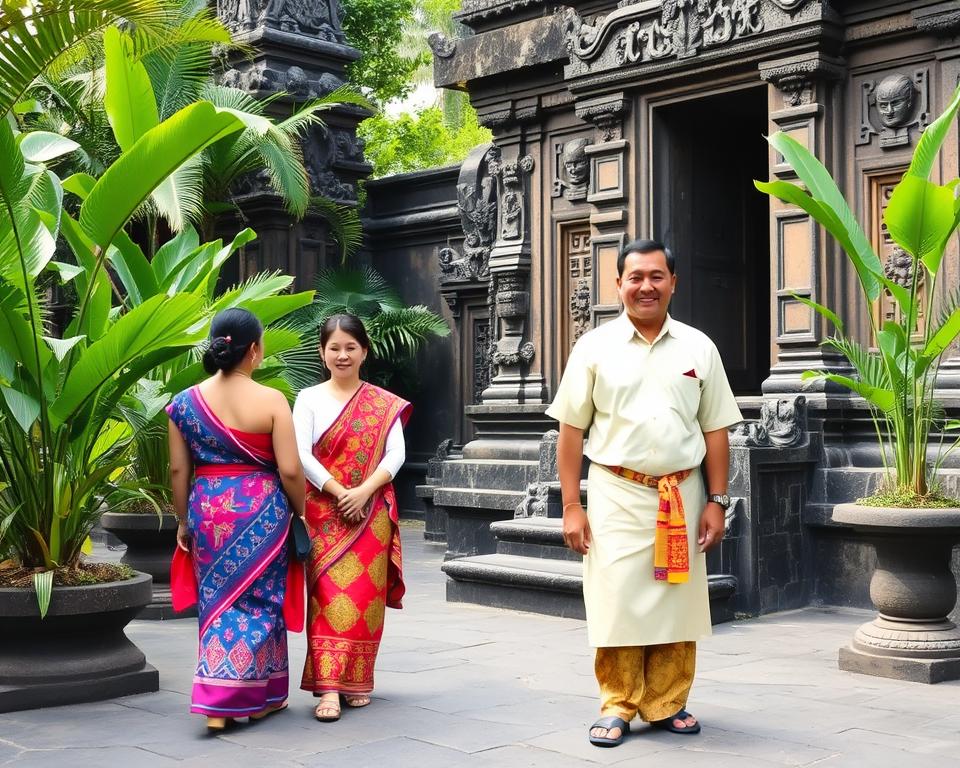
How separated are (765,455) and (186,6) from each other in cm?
978

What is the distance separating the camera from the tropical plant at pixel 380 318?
48.4ft

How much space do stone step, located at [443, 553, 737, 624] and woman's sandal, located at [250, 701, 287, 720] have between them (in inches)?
111

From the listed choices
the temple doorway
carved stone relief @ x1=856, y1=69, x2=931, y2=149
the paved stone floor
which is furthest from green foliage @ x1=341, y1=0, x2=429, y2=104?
the paved stone floor

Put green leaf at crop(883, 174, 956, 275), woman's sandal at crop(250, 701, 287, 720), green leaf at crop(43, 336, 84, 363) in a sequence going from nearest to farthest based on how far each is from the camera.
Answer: woman's sandal at crop(250, 701, 287, 720) < green leaf at crop(43, 336, 84, 363) < green leaf at crop(883, 174, 956, 275)

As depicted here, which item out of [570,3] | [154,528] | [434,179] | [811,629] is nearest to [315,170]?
[434,179]

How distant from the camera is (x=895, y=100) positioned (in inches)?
326

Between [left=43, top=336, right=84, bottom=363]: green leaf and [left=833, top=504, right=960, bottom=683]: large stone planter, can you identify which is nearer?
[left=43, top=336, right=84, bottom=363]: green leaf

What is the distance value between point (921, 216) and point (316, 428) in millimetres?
2867

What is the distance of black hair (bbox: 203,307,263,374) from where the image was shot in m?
4.95

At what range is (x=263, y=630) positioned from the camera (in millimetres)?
4910

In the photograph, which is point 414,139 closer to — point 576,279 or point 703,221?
point 576,279

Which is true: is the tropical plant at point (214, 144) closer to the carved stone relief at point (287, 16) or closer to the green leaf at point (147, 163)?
the carved stone relief at point (287, 16)

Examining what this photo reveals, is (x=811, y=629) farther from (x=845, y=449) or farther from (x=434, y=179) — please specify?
(x=434, y=179)

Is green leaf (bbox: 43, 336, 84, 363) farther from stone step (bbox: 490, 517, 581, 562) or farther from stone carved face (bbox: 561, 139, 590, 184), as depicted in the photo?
stone carved face (bbox: 561, 139, 590, 184)
